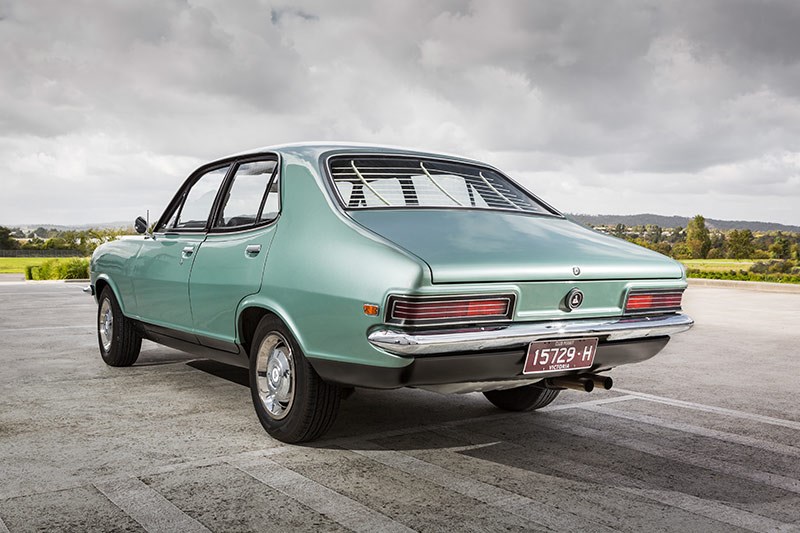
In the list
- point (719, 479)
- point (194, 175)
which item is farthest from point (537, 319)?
point (194, 175)

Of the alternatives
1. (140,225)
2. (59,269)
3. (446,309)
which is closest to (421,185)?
(446,309)

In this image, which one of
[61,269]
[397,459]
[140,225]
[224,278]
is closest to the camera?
[397,459]

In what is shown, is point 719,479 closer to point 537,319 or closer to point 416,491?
point 537,319

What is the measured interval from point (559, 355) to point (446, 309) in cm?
76

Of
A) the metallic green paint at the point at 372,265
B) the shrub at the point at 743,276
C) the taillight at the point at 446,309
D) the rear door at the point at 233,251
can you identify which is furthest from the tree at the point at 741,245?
the taillight at the point at 446,309

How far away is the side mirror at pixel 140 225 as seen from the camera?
6.93 m

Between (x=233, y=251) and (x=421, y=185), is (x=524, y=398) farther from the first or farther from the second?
(x=233, y=251)

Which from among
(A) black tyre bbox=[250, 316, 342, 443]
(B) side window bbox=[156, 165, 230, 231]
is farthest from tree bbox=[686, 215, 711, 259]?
(A) black tyre bbox=[250, 316, 342, 443]

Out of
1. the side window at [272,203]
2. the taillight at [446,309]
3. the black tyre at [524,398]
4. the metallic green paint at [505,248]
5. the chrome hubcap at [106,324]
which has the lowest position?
the black tyre at [524,398]

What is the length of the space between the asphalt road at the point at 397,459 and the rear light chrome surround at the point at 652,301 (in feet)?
2.75

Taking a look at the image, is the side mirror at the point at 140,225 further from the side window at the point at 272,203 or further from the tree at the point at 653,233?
the tree at the point at 653,233

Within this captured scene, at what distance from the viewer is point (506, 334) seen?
399cm

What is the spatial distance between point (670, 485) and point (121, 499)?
2.69 metres

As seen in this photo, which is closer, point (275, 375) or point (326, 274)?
point (326, 274)
